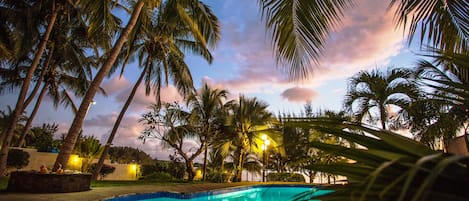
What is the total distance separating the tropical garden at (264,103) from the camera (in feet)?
2.09

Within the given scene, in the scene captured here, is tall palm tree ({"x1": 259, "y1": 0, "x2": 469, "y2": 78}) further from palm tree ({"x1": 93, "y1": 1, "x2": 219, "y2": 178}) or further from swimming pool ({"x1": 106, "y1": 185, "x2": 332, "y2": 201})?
palm tree ({"x1": 93, "y1": 1, "x2": 219, "y2": 178})

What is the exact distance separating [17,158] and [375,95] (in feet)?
44.0

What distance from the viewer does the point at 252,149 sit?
1399cm

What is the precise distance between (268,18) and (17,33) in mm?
11171

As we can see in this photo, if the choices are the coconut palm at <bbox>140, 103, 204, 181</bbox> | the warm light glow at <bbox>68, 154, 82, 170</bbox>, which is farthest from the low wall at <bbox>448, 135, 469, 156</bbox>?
the warm light glow at <bbox>68, 154, 82, 170</bbox>

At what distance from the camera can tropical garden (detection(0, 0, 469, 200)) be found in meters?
0.64

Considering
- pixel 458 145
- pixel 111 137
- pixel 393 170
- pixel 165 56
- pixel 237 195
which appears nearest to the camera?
pixel 393 170

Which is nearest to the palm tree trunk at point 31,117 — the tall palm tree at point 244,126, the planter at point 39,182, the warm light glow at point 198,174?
the planter at point 39,182

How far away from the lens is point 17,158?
11.9 meters

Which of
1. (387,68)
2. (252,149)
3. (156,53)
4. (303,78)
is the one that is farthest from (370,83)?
(156,53)

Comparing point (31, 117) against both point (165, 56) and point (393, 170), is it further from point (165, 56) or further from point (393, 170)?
point (393, 170)

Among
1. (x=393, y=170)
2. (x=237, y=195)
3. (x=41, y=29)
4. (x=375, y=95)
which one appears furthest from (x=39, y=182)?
(x=41, y=29)

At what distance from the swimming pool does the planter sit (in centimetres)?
144

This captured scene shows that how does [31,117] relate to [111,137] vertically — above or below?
above
